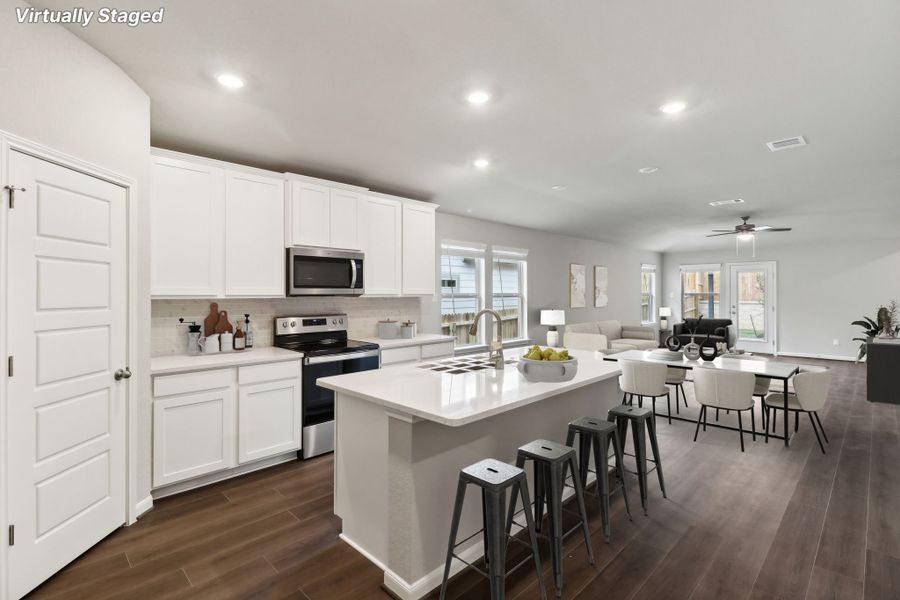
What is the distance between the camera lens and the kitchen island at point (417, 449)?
1.99 metres

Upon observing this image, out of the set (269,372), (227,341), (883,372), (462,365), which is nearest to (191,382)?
(269,372)

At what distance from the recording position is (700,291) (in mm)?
10734

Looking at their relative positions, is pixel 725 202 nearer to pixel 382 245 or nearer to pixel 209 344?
pixel 382 245

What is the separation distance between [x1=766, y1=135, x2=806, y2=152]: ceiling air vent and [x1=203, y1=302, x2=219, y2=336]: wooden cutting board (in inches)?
183

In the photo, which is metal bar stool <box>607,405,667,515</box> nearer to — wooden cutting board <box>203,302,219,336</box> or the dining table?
the dining table

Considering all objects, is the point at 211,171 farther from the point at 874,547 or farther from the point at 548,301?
the point at 548,301

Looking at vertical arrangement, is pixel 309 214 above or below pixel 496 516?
above

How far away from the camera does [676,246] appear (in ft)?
33.4

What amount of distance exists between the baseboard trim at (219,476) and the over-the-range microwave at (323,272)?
1.35 metres

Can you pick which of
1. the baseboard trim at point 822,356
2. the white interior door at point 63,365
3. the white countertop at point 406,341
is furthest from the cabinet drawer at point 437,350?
the baseboard trim at point 822,356

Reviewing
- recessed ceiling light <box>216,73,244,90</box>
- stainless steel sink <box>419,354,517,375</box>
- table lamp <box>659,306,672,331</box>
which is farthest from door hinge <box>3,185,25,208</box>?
table lamp <box>659,306,672,331</box>

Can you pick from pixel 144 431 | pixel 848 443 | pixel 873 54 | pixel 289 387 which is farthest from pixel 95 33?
pixel 848 443

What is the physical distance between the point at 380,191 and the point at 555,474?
371 cm

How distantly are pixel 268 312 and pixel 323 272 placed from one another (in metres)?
0.62
